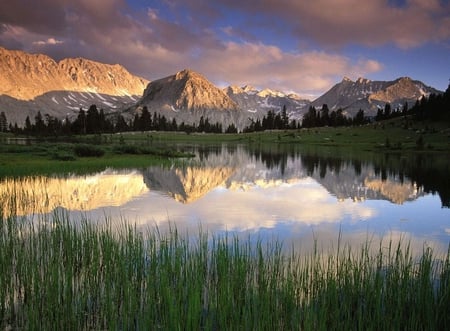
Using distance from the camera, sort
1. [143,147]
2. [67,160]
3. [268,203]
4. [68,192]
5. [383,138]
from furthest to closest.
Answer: [383,138], [143,147], [67,160], [68,192], [268,203]

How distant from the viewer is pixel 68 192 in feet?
96.4

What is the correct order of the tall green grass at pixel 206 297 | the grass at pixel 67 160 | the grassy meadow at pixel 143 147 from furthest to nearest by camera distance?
the grassy meadow at pixel 143 147 < the grass at pixel 67 160 < the tall green grass at pixel 206 297

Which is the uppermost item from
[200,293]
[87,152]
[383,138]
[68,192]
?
[383,138]

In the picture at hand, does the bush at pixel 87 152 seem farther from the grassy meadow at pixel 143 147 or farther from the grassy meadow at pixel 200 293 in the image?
the grassy meadow at pixel 200 293

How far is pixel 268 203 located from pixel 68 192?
15957mm

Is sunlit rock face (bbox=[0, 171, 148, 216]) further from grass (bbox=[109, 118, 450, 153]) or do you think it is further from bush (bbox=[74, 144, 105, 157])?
grass (bbox=[109, 118, 450, 153])

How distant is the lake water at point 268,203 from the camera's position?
19844mm

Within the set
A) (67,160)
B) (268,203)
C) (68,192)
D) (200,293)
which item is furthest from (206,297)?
(67,160)

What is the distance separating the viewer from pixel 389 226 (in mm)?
22094

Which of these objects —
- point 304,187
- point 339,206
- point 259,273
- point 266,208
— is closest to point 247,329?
point 259,273

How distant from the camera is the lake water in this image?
A: 19.8 meters

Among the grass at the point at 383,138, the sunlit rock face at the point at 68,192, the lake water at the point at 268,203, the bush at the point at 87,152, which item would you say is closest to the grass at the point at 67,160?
the bush at the point at 87,152

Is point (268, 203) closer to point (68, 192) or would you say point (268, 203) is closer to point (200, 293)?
point (68, 192)

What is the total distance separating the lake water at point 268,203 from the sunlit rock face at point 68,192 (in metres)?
0.07
